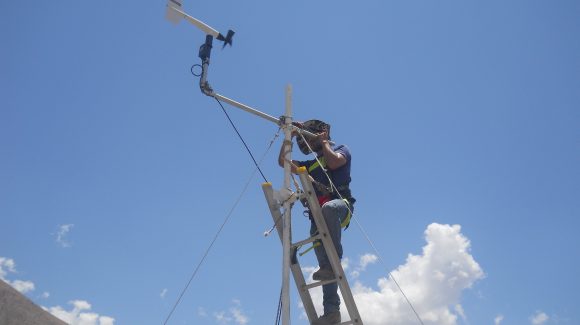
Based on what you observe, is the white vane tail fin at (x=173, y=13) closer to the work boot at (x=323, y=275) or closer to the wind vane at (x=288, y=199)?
the wind vane at (x=288, y=199)

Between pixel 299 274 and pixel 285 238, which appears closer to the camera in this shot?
pixel 285 238

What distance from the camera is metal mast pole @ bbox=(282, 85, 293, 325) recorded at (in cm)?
697

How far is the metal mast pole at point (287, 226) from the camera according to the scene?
275 inches

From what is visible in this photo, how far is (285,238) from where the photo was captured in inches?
295

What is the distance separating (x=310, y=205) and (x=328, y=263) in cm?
110

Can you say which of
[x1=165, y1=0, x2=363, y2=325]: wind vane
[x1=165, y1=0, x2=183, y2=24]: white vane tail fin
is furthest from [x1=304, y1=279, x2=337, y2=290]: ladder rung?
[x1=165, y1=0, x2=183, y2=24]: white vane tail fin

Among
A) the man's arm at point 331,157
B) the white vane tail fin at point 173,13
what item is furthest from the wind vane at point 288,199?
the man's arm at point 331,157

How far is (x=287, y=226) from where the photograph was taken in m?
7.56

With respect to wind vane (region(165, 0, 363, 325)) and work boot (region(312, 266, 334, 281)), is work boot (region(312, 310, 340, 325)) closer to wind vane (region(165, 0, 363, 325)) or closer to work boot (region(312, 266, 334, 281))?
wind vane (region(165, 0, 363, 325))

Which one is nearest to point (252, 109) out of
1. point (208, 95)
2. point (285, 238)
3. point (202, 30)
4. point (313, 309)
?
point (208, 95)

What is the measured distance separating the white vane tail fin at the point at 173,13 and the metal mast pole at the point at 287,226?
2.28 metres

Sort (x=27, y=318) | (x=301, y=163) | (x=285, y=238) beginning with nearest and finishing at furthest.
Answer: (x=285, y=238) < (x=301, y=163) < (x=27, y=318)

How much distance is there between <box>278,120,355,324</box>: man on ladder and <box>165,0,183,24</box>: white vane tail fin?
2.86m

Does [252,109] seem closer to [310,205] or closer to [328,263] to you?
[310,205]
